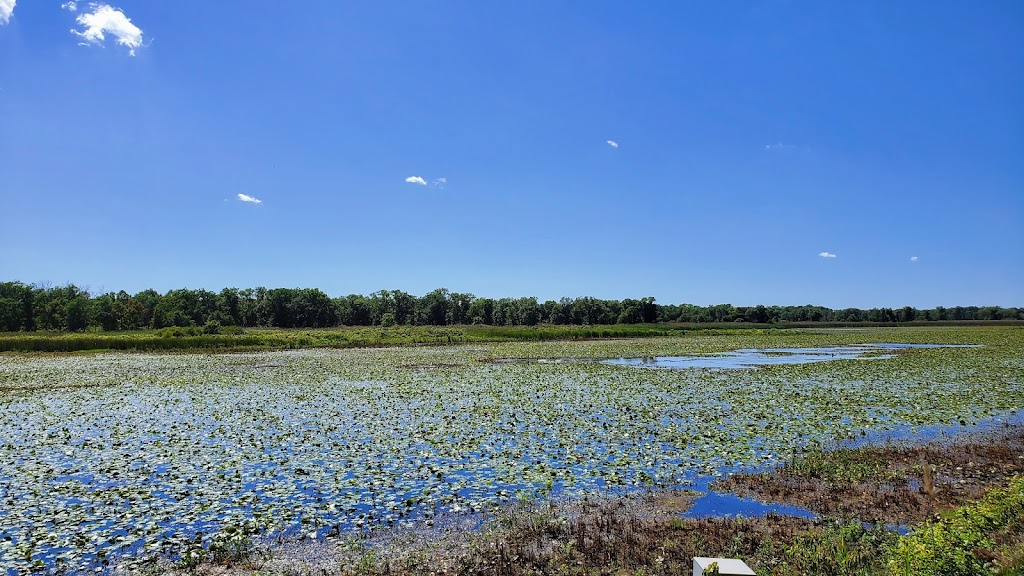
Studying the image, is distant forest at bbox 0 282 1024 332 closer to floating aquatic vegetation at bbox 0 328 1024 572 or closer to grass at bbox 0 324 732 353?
grass at bbox 0 324 732 353

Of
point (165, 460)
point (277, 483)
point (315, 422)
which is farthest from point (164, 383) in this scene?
point (277, 483)

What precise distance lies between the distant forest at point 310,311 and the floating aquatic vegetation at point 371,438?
106 meters

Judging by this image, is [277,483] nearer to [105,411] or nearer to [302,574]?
[302,574]

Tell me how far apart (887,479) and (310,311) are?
14953 cm

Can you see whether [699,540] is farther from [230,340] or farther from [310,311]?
[310,311]

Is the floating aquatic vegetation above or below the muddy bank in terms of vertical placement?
below

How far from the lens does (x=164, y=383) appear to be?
29.9 meters

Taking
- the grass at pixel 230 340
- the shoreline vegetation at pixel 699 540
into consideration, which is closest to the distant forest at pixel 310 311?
the grass at pixel 230 340

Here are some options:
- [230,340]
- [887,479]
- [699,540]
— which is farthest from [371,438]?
[230,340]

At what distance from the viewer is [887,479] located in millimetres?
11055

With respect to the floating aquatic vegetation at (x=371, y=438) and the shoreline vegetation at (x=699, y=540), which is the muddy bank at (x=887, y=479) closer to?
the shoreline vegetation at (x=699, y=540)

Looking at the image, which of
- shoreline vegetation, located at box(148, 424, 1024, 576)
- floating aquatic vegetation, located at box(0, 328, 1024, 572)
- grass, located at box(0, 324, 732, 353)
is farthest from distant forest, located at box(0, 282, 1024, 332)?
shoreline vegetation, located at box(148, 424, 1024, 576)

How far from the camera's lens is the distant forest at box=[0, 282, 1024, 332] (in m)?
116

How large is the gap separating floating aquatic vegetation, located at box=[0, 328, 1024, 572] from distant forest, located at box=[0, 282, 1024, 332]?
10553cm
